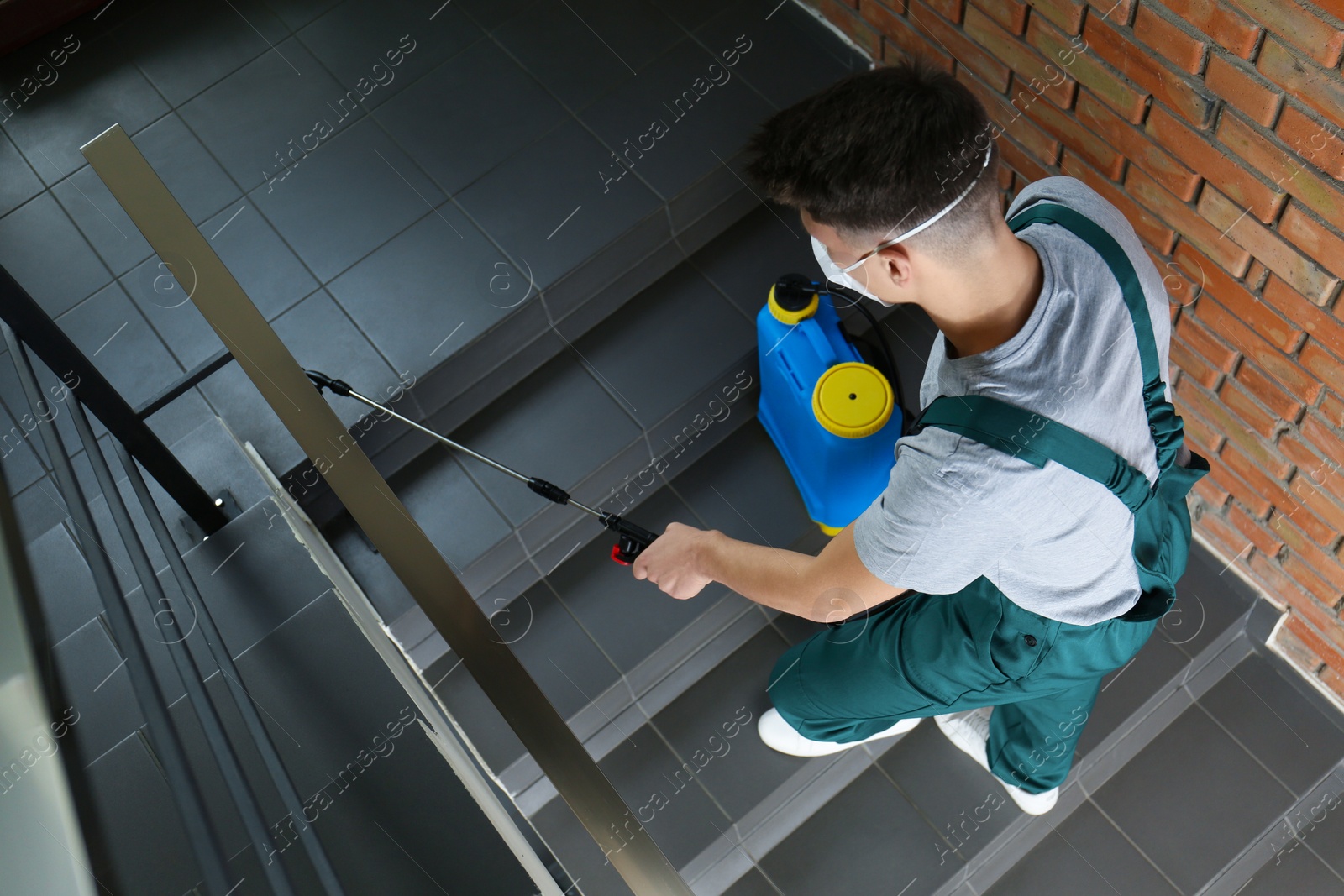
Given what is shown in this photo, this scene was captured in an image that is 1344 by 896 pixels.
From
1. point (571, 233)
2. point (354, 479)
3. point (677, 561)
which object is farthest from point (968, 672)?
point (571, 233)

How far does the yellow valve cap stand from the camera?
2107 mm

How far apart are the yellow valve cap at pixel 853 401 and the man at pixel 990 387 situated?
1.71 ft

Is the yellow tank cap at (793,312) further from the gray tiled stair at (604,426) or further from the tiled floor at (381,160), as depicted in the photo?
the tiled floor at (381,160)

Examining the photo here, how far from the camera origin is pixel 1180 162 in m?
1.79

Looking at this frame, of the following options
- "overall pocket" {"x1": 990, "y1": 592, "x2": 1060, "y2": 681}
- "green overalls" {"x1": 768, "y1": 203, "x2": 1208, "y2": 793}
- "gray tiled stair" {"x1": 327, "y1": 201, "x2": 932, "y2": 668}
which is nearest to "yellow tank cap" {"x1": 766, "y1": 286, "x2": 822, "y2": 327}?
"gray tiled stair" {"x1": 327, "y1": 201, "x2": 932, "y2": 668}

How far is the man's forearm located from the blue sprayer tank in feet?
1.87

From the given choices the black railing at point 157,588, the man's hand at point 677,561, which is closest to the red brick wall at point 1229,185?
the man's hand at point 677,561

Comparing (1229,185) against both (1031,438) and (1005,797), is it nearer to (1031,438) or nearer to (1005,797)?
(1031,438)

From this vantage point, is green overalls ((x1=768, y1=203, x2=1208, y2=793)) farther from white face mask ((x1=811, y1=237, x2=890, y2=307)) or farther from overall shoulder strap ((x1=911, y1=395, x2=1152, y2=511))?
white face mask ((x1=811, y1=237, x2=890, y2=307))

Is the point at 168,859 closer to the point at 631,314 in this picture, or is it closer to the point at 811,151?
the point at 811,151

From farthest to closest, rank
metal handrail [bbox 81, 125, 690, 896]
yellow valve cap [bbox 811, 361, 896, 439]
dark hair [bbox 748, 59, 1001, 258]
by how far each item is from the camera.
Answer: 1. yellow valve cap [bbox 811, 361, 896, 439]
2. dark hair [bbox 748, 59, 1001, 258]
3. metal handrail [bbox 81, 125, 690, 896]

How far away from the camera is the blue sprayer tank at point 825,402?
6.95 feet

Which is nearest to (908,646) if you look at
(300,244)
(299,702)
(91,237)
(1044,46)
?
(299,702)

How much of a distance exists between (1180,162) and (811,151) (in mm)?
878
